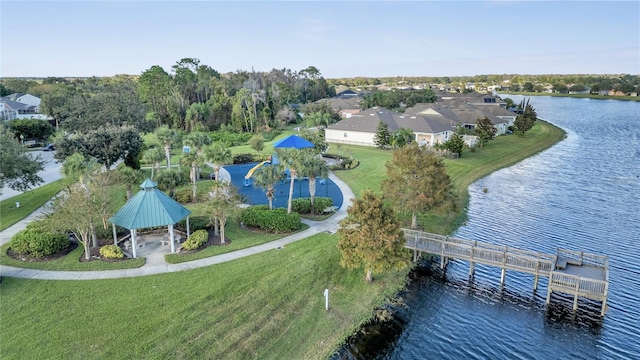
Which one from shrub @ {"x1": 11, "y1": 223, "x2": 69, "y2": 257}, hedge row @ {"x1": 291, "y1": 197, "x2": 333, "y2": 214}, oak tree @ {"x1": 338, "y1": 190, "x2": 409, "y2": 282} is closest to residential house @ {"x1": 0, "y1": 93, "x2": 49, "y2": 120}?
shrub @ {"x1": 11, "y1": 223, "x2": 69, "y2": 257}

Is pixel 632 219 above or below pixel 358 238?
below

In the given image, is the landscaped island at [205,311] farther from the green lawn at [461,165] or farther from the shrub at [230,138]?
the shrub at [230,138]

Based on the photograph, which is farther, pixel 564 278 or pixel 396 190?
pixel 396 190

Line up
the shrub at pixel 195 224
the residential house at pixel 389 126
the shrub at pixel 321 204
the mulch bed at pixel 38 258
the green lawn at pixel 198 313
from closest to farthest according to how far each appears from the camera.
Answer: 1. the green lawn at pixel 198 313
2. the mulch bed at pixel 38 258
3. the shrub at pixel 195 224
4. the shrub at pixel 321 204
5. the residential house at pixel 389 126

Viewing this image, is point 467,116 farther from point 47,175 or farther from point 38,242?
point 38,242

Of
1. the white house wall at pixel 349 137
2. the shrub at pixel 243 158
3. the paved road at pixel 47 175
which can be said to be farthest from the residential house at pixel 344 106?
the paved road at pixel 47 175

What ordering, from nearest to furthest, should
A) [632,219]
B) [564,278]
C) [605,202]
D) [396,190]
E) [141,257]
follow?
[564,278], [141,257], [396,190], [632,219], [605,202]

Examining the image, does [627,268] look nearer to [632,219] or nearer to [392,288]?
[632,219]

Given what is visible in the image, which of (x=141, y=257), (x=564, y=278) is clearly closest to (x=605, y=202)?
(x=564, y=278)
